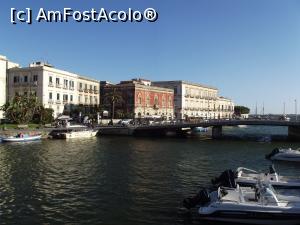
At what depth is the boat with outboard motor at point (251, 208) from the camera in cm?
2948

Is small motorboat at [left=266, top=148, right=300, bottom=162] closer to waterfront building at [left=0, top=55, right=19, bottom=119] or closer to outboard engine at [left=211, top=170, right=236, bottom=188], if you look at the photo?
outboard engine at [left=211, top=170, right=236, bottom=188]

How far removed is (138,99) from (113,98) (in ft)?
46.3

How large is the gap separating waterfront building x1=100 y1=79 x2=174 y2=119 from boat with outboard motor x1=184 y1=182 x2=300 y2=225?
13203 cm

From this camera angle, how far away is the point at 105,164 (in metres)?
59.4

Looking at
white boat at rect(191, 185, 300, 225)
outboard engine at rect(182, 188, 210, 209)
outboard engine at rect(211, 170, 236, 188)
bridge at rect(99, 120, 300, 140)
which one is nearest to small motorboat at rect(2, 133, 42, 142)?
bridge at rect(99, 120, 300, 140)

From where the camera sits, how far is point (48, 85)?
13675cm

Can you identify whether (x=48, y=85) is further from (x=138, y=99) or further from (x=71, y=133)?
(x=138, y=99)

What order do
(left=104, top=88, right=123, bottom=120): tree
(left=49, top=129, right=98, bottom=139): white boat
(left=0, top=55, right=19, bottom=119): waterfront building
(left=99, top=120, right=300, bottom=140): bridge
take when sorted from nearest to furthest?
(left=49, top=129, right=98, bottom=139): white boat → (left=99, top=120, right=300, bottom=140): bridge → (left=0, top=55, right=19, bottom=119): waterfront building → (left=104, top=88, right=123, bottom=120): tree

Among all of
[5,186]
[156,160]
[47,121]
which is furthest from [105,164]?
[47,121]

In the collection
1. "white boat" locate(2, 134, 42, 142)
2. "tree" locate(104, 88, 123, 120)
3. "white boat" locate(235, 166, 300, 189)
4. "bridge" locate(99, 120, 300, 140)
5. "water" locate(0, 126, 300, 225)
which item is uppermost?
"tree" locate(104, 88, 123, 120)

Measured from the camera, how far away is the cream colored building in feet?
442

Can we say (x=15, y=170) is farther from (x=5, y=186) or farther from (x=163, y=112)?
(x=163, y=112)

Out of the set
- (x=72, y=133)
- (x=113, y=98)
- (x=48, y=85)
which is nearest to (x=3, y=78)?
(x=48, y=85)

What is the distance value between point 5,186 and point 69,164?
54.1 ft
